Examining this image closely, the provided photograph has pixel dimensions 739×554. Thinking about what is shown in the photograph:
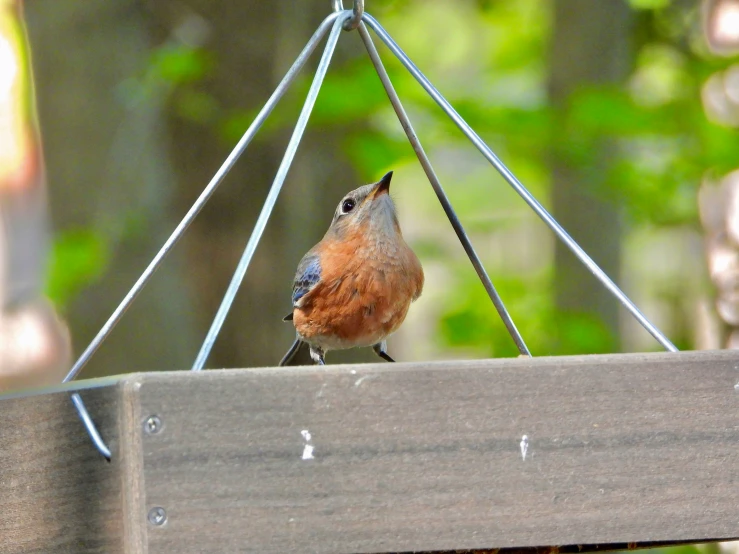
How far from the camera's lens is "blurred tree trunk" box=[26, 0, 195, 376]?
6.08 metres

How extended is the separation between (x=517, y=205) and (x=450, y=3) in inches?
85.6

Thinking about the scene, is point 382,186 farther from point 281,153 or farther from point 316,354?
point 281,153

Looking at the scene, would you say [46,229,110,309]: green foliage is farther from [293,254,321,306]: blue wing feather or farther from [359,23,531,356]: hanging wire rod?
[359,23,531,356]: hanging wire rod

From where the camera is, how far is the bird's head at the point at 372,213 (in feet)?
11.1

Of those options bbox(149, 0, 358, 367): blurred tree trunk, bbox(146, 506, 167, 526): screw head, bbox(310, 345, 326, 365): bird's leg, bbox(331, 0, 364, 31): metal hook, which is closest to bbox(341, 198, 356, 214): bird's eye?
bbox(310, 345, 326, 365): bird's leg

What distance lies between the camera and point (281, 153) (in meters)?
5.89

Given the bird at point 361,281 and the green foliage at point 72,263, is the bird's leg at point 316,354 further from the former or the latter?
the green foliage at point 72,263

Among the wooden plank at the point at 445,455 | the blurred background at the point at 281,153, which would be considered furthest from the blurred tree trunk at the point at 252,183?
the wooden plank at the point at 445,455

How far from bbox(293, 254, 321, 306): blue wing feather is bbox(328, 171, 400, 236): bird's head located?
0.14 m

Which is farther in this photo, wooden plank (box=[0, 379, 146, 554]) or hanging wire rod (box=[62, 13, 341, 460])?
hanging wire rod (box=[62, 13, 341, 460])

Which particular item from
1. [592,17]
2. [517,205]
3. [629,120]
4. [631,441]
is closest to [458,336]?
[629,120]

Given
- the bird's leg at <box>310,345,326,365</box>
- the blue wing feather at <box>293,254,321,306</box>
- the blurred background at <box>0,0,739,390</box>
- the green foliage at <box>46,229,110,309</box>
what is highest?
the blurred background at <box>0,0,739,390</box>

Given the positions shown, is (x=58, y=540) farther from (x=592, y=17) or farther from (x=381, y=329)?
(x=592, y=17)

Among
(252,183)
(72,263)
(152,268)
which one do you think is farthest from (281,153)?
(152,268)
